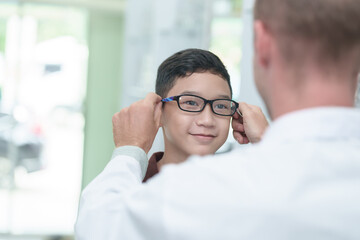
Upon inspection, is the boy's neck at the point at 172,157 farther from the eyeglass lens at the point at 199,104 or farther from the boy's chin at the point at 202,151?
the eyeglass lens at the point at 199,104

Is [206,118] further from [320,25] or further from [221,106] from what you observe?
[320,25]

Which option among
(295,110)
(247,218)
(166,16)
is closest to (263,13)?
(295,110)

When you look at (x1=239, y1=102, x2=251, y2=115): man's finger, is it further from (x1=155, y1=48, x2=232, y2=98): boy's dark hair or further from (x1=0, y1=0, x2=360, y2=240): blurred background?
(x1=0, y1=0, x2=360, y2=240): blurred background

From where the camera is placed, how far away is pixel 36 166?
6227 mm

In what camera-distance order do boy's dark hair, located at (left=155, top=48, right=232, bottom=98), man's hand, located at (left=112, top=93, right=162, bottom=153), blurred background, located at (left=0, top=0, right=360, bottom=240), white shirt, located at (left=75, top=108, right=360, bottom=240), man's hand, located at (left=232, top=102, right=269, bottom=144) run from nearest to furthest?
white shirt, located at (left=75, top=108, right=360, bottom=240) < man's hand, located at (left=112, top=93, right=162, bottom=153) < man's hand, located at (left=232, top=102, right=269, bottom=144) < boy's dark hair, located at (left=155, top=48, right=232, bottom=98) < blurred background, located at (left=0, top=0, right=360, bottom=240)

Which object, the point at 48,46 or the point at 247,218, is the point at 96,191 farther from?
the point at 48,46

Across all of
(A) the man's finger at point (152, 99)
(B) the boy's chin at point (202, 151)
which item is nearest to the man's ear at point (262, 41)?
(A) the man's finger at point (152, 99)

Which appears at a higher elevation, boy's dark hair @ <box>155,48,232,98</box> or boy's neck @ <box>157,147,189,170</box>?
boy's dark hair @ <box>155,48,232,98</box>

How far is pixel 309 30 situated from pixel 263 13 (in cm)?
11

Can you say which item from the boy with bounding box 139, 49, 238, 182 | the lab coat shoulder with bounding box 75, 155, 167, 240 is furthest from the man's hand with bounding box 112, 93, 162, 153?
the boy with bounding box 139, 49, 238, 182

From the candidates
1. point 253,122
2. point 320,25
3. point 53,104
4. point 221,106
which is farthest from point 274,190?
point 53,104

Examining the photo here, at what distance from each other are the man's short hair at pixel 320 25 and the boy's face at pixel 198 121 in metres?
0.76

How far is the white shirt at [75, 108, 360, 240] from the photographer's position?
880 mm

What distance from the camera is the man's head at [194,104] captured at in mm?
1694
